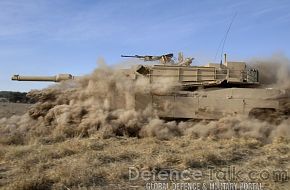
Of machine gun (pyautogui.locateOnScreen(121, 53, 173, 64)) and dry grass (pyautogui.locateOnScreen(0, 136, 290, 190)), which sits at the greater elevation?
machine gun (pyautogui.locateOnScreen(121, 53, 173, 64))

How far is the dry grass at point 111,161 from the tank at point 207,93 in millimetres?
2441

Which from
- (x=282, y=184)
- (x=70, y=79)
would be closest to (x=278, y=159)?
(x=282, y=184)

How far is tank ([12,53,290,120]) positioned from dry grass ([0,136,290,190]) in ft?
8.01

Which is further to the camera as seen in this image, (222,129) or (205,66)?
(205,66)

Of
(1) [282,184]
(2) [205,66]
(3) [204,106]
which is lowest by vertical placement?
(1) [282,184]

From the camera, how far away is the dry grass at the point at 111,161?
7.83 meters

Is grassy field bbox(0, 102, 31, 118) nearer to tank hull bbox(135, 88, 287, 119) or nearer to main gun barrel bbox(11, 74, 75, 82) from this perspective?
main gun barrel bbox(11, 74, 75, 82)

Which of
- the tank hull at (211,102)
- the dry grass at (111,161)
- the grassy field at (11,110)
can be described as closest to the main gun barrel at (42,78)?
the grassy field at (11,110)

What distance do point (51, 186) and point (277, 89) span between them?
1118 cm

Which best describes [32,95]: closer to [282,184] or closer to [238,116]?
[238,116]

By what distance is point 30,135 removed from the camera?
14750mm

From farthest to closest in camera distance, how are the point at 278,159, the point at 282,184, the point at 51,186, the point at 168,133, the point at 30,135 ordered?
the point at 168,133, the point at 30,135, the point at 278,159, the point at 282,184, the point at 51,186

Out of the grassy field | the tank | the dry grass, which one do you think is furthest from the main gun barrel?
the dry grass

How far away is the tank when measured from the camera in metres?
16.4
